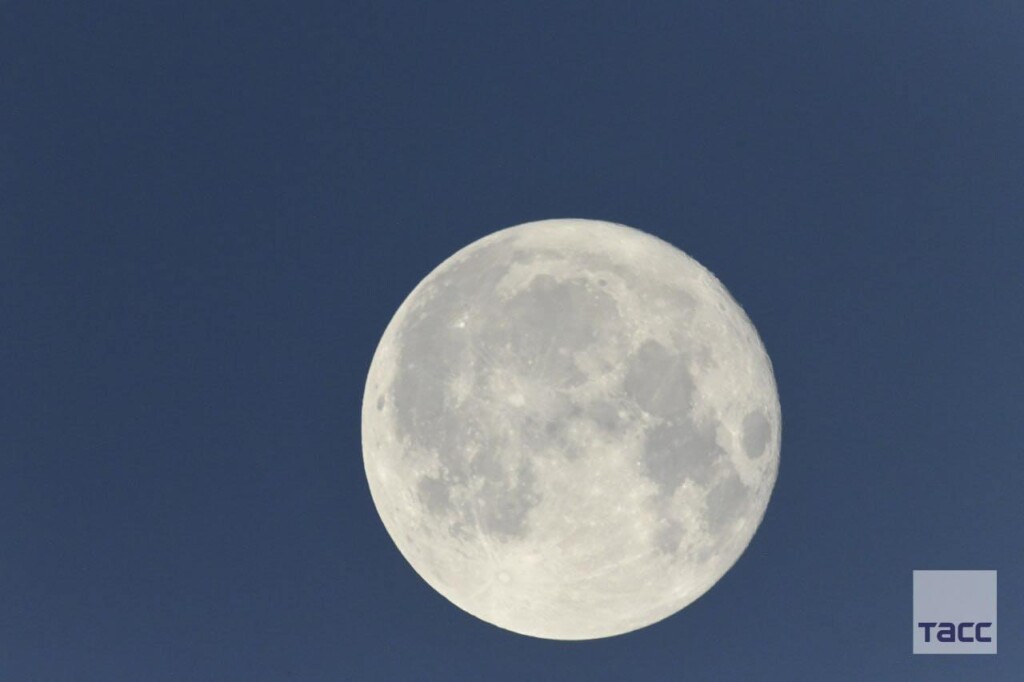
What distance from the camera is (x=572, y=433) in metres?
7.36

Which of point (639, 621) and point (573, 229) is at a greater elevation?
point (573, 229)

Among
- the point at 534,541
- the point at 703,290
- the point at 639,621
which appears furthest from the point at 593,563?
the point at 703,290

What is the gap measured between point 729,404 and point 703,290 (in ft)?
3.84

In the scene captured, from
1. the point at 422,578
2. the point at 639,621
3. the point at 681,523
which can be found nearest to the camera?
the point at 681,523

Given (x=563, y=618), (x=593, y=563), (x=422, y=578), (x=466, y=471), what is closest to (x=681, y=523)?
(x=593, y=563)

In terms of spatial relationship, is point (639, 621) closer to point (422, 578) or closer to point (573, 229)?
point (422, 578)

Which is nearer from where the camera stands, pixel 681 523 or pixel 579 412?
pixel 579 412

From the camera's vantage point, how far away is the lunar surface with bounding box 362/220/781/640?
293 inches

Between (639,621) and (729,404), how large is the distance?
2202mm

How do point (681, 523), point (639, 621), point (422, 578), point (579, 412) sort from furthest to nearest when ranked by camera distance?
point (422, 578), point (639, 621), point (681, 523), point (579, 412)

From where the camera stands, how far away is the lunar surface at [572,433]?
7445mm

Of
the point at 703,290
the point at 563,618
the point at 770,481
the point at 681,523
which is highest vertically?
the point at 703,290

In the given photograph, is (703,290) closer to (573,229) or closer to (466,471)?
(573,229)

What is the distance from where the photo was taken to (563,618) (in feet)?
26.7
